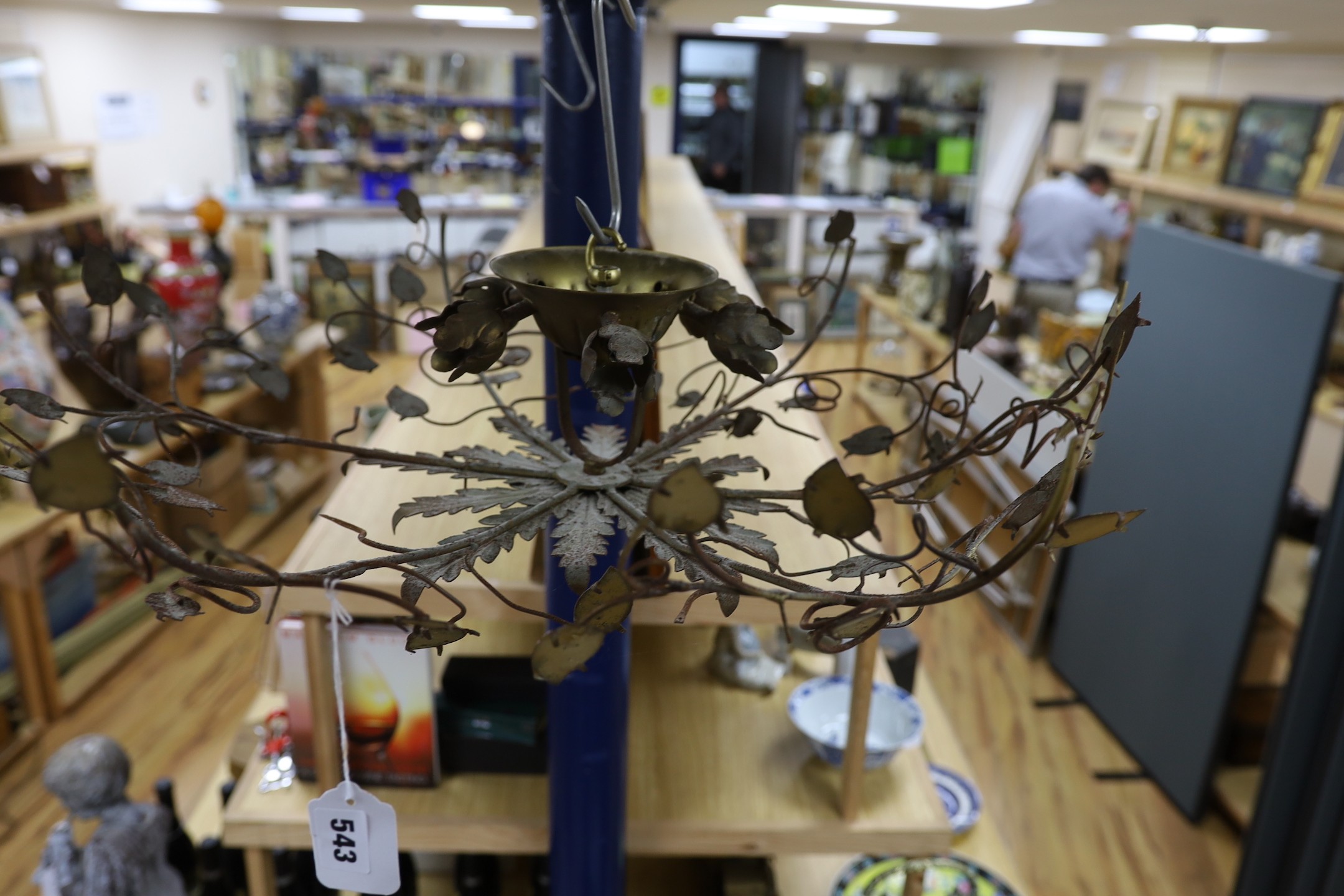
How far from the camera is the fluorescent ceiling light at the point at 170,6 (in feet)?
20.2

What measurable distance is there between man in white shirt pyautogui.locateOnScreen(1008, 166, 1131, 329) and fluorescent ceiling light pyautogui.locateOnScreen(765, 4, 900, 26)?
4.61ft

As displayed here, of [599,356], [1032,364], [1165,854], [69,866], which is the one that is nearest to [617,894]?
[599,356]

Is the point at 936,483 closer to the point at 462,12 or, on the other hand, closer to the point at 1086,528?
the point at 1086,528

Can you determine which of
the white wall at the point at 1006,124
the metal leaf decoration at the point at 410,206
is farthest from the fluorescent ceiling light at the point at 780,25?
the metal leaf decoration at the point at 410,206

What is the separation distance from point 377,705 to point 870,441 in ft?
2.90

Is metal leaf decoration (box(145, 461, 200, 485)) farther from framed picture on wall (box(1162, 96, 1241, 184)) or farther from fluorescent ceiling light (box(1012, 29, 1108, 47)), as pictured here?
framed picture on wall (box(1162, 96, 1241, 184))

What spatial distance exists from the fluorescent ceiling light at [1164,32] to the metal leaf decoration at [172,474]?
15.7ft

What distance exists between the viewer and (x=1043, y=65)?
8914mm

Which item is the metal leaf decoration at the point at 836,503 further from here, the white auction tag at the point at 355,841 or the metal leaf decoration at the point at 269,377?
the metal leaf decoration at the point at 269,377

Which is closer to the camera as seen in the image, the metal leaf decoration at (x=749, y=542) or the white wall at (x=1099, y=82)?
the metal leaf decoration at (x=749, y=542)

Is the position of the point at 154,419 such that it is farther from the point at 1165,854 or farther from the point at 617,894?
the point at 1165,854

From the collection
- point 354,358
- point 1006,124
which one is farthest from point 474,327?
point 1006,124

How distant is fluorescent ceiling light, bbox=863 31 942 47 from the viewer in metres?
7.07

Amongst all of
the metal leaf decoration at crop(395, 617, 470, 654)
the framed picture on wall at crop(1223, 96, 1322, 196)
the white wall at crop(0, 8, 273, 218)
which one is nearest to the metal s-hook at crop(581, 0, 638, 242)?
the metal leaf decoration at crop(395, 617, 470, 654)
